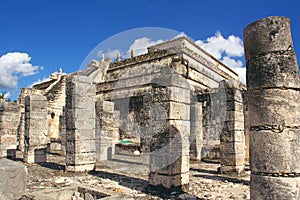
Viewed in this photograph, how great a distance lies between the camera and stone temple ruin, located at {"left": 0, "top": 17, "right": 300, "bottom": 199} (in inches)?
167

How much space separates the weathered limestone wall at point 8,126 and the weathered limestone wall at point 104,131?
5056 mm

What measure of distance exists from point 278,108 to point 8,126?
14477 millimetres

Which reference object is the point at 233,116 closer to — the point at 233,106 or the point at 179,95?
the point at 233,106

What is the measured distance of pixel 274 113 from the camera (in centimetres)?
419

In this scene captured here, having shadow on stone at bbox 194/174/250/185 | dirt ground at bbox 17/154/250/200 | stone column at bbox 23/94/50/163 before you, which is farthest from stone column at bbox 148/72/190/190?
stone column at bbox 23/94/50/163

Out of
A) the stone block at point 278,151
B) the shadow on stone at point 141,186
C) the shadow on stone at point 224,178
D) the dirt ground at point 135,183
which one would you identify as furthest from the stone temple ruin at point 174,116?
the shadow on stone at point 224,178

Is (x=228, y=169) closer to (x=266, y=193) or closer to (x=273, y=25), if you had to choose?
(x=266, y=193)

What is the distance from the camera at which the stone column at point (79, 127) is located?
Result: 363 inches

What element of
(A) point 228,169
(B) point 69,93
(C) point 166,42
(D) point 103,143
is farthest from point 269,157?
(C) point 166,42

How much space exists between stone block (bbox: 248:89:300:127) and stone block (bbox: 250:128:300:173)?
0.15 meters

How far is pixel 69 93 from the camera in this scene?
965cm

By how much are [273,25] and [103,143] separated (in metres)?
9.96

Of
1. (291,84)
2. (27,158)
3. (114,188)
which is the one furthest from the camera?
(27,158)

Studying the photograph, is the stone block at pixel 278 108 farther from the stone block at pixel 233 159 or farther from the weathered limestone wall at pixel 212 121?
the weathered limestone wall at pixel 212 121
